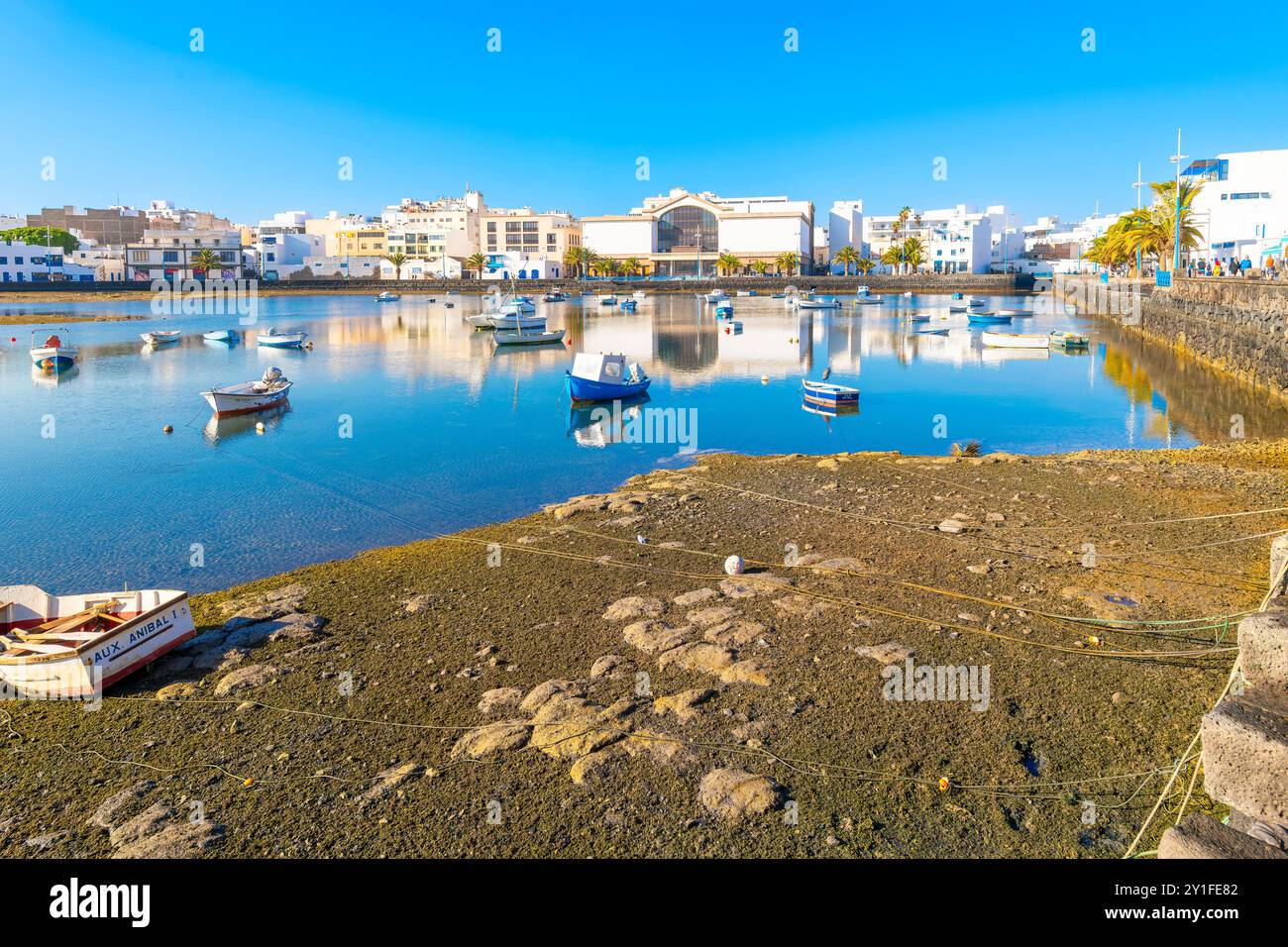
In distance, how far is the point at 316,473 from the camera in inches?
800

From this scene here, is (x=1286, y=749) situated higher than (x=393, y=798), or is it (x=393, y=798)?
(x=1286, y=749)

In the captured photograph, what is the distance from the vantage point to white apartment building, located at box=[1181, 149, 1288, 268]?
2707 inches

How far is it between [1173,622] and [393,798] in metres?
7.62

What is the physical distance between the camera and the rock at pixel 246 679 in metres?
8.63

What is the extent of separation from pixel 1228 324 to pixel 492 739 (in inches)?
1466

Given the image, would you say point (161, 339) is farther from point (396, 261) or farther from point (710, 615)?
point (396, 261)

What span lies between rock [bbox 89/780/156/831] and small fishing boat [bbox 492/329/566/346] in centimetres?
4488

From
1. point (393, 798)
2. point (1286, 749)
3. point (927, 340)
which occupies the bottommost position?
point (393, 798)

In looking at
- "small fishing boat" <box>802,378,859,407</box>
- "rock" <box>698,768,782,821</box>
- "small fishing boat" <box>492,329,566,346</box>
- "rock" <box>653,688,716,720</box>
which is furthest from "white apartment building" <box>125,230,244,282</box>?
"rock" <box>698,768,782,821</box>

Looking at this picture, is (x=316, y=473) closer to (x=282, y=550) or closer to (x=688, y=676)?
(x=282, y=550)

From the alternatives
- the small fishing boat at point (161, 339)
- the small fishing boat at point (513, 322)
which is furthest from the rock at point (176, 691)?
the small fishing boat at point (161, 339)

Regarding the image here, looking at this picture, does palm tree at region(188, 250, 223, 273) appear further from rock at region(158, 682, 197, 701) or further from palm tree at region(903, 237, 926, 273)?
rock at region(158, 682, 197, 701)
